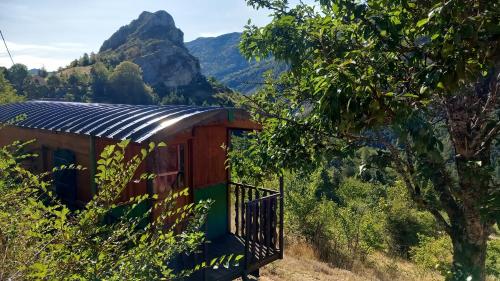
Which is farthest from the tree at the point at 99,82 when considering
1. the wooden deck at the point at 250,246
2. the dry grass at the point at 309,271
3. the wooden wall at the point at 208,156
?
the wooden deck at the point at 250,246

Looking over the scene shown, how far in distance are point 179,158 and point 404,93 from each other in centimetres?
542

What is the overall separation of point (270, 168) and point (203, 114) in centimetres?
227

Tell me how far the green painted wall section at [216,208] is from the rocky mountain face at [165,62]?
7302 centimetres

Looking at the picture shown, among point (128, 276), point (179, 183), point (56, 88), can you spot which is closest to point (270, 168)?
point (128, 276)

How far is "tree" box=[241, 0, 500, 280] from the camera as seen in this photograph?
231cm

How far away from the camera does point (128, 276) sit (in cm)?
223

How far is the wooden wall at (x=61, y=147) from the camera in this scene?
7320mm

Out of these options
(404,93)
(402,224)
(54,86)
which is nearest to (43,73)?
(54,86)

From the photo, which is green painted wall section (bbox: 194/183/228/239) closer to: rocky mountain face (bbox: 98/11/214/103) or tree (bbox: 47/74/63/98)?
tree (bbox: 47/74/63/98)

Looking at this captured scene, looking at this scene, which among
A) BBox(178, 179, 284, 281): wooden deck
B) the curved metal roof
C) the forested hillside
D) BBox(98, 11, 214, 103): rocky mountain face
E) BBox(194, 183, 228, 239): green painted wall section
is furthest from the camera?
BBox(98, 11, 214, 103): rocky mountain face

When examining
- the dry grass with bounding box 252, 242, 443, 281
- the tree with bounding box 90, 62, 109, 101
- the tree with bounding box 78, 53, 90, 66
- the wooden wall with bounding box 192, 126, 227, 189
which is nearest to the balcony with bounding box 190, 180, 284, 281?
the wooden wall with bounding box 192, 126, 227, 189

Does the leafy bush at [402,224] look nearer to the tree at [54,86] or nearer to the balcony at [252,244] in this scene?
the balcony at [252,244]

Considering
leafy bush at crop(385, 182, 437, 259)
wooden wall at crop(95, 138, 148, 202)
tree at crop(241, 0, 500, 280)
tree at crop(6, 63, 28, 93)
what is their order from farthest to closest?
tree at crop(6, 63, 28, 93) < leafy bush at crop(385, 182, 437, 259) < wooden wall at crop(95, 138, 148, 202) < tree at crop(241, 0, 500, 280)

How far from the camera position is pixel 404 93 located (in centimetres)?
281
